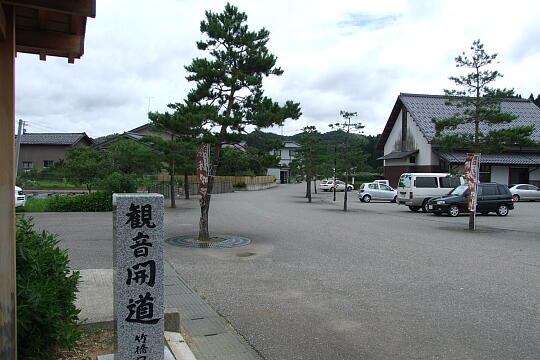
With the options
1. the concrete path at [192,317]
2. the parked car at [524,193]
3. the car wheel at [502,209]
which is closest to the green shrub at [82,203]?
the concrete path at [192,317]

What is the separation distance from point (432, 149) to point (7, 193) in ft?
118

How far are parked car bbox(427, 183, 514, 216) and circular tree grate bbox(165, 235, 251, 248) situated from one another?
38.2ft

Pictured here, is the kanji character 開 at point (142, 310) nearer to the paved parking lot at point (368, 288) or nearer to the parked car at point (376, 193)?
the paved parking lot at point (368, 288)

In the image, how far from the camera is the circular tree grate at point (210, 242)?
1108 cm

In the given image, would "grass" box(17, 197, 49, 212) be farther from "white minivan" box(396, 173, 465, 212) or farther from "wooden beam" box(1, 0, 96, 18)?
"white minivan" box(396, 173, 465, 212)

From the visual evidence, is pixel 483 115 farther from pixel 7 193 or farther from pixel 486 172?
pixel 486 172

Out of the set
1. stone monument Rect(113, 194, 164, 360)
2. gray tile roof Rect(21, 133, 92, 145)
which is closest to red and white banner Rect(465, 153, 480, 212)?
stone monument Rect(113, 194, 164, 360)

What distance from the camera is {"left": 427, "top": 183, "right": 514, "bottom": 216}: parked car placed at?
2042 cm

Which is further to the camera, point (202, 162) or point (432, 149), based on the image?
point (432, 149)

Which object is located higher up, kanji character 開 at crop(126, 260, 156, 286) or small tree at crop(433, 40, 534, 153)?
small tree at crop(433, 40, 534, 153)

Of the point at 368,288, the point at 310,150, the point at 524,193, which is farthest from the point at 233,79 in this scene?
the point at 524,193

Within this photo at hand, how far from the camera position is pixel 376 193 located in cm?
3192

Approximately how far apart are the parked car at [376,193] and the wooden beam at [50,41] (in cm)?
2858

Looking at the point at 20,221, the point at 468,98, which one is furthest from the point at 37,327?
the point at 468,98
